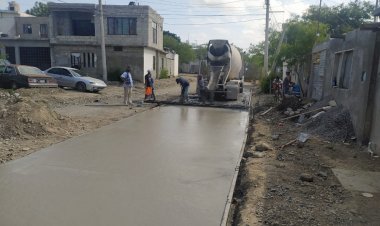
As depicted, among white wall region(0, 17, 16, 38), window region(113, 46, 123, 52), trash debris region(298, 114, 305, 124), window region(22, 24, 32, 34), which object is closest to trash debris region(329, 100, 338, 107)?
trash debris region(298, 114, 305, 124)

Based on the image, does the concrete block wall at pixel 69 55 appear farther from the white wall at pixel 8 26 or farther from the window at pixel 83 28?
the white wall at pixel 8 26

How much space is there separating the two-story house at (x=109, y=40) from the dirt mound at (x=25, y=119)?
75.4 ft

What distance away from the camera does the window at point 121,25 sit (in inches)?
1291

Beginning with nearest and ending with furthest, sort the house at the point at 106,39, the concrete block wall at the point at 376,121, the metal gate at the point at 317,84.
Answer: the concrete block wall at the point at 376,121 < the metal gate at the point at 317,84 < the house at the point at 106,39

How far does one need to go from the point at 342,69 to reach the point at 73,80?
15.5m

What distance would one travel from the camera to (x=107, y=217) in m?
4.50

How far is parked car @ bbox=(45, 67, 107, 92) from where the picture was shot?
2092cm

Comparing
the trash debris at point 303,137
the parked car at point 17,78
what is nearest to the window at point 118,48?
the parked car at point 17,78

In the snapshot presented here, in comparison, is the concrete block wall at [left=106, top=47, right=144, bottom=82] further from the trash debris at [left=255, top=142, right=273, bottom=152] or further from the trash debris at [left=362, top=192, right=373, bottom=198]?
the trash debris at [left=362, top=192, right=373, bottom=198]

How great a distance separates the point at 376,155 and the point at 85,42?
2956 centimetres

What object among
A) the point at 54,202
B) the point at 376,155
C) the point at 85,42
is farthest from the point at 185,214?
the point at 85,42

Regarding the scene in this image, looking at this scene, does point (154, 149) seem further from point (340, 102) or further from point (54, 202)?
point (340, 102)

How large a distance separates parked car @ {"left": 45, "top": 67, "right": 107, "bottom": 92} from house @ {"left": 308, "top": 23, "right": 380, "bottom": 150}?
1393 cm

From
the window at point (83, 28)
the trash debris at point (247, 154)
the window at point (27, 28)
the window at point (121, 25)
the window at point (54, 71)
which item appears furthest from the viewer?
the window at point (27, 28)
